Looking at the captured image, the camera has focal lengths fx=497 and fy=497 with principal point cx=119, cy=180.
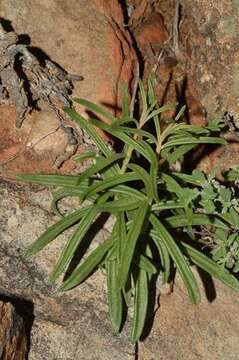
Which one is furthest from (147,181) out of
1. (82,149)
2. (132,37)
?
(132,37)

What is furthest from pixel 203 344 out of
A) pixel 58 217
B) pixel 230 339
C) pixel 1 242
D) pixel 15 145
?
pixel 15 145

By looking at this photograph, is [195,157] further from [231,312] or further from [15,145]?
[15,145]

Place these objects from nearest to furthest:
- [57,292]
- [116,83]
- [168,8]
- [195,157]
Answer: [57,292] → [116,83] → [195,157] → [168,8]

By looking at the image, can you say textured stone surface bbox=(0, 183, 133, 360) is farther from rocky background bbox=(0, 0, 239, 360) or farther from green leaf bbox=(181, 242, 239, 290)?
green leaf bbox=(181, 242, 239, 290)

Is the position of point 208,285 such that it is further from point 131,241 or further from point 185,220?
point 131,241

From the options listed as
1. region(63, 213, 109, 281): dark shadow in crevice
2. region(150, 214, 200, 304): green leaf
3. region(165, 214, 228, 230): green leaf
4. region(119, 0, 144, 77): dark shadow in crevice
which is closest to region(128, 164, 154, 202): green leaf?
region(150, 214, 200, 304): green leaf

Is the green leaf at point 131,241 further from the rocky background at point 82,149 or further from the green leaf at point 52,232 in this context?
the rocky background at point 82,149
